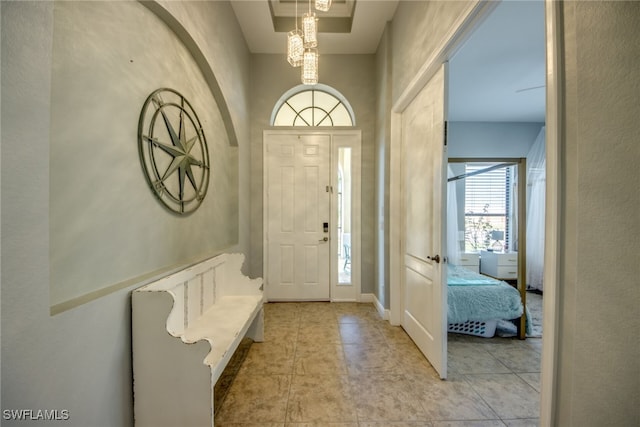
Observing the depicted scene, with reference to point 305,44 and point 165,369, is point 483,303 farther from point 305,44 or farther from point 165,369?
point 305,44

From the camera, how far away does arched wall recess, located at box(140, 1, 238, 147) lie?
1563 millimetres

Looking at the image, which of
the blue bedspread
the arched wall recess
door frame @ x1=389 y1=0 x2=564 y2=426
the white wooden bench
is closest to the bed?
the blue bedspread

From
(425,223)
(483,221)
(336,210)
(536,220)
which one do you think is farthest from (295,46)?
(536,220)

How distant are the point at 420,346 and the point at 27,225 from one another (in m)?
2.52

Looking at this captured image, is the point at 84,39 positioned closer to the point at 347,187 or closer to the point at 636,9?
the point at 636,9

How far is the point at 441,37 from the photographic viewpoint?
178 centimetres

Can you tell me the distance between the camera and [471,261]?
4504mm

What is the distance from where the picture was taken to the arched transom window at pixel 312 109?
3.67 metres

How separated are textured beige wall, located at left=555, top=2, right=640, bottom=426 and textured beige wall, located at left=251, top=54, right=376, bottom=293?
263 centimetres

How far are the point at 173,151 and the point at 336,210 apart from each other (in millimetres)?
2269

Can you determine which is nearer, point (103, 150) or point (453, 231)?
point (103, 150)

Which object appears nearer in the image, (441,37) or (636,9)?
(636,9)

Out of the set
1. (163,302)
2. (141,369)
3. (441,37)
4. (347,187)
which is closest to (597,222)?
(441,37)

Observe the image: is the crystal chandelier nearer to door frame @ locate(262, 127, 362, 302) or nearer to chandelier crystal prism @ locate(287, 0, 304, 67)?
chandelier crystal prism @ locate(287, 0, 304, 67)
